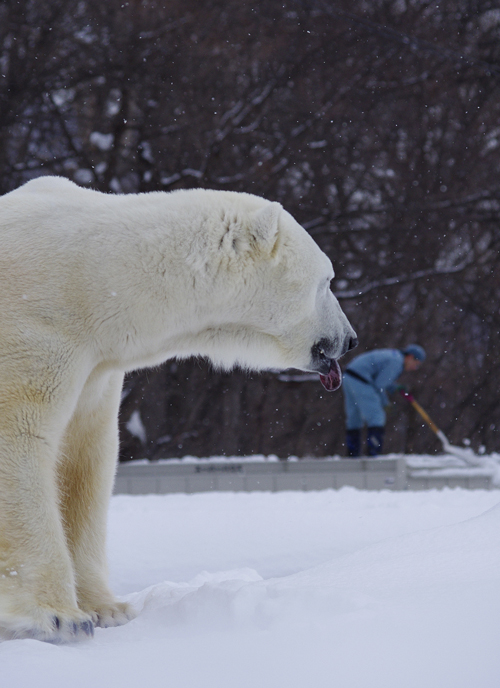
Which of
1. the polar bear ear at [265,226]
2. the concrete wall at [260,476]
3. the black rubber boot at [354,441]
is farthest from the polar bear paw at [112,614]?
the black rubber boot at [354,441]

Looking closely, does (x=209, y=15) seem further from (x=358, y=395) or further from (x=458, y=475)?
(x=458, y=475)

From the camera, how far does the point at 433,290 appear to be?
12711 millimetres

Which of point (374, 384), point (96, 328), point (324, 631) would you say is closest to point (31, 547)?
point (96, 328)

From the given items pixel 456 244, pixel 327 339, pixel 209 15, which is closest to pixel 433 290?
pixel 456 244

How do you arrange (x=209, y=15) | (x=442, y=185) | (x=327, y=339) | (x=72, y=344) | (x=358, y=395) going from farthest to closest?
(x=442, y=185)
(x=209, y=15)
(x=358, y=395)
(x=327, y=339)
(x=72, y=344)

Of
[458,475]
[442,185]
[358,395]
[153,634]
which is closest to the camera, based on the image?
[153,634]

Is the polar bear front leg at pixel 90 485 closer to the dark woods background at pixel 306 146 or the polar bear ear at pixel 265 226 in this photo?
the polar bear ear at pixel 265 226

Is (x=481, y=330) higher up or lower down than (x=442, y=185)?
lower down

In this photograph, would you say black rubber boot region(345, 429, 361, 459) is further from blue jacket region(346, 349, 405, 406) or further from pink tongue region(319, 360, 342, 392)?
pink tongue region(319, 360, 342, 392)

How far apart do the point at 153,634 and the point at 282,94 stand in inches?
423

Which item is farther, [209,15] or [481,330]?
[481,330]

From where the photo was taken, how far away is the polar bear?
6.83ft

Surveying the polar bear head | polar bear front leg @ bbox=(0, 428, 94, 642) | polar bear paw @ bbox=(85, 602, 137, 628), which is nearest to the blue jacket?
the polar bear head

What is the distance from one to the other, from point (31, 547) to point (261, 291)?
95cm
